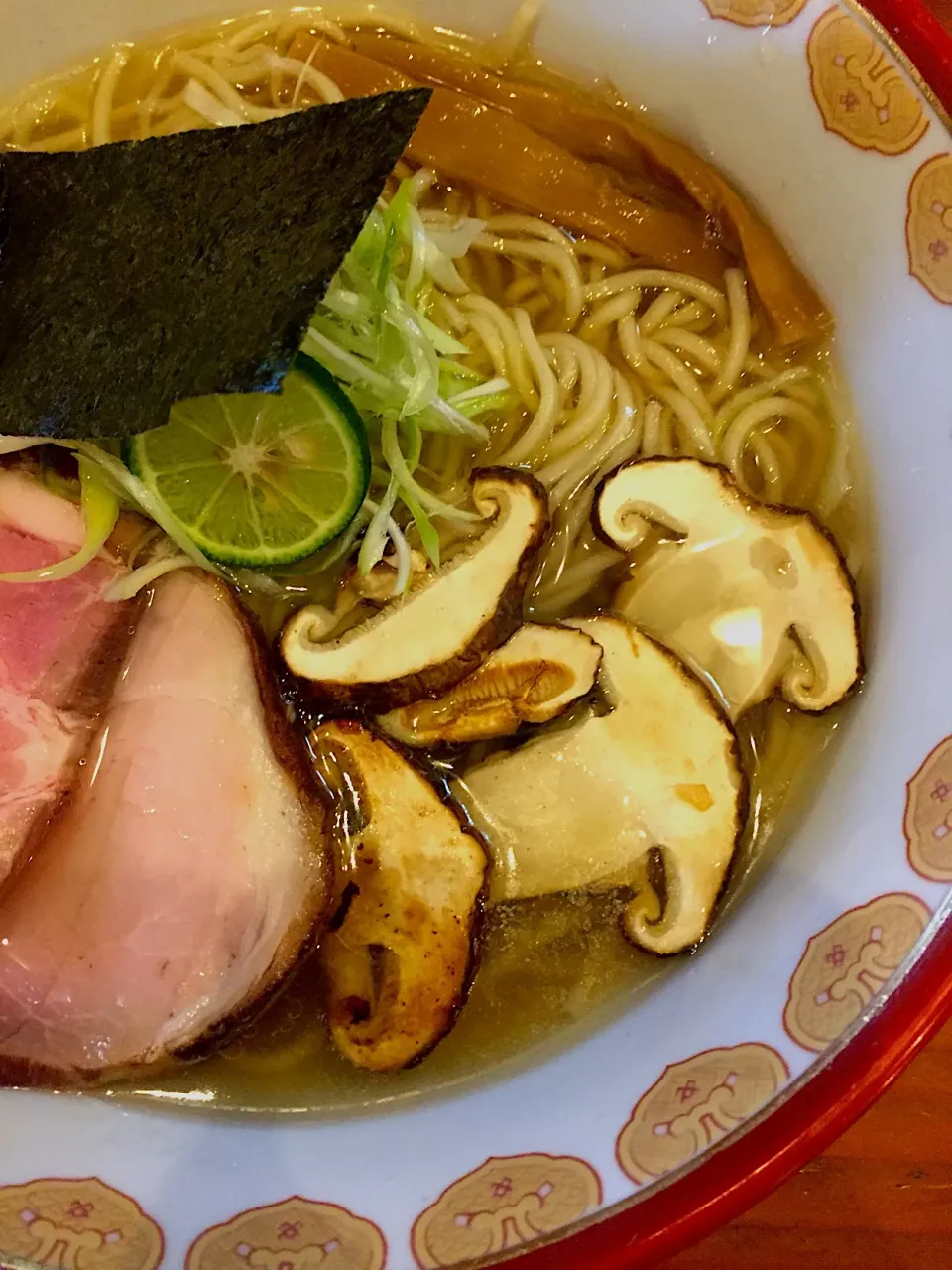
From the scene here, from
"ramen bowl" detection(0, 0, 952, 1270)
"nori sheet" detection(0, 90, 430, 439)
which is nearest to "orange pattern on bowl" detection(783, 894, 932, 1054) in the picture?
"ramen bowl" detection(0, 0, 952, 1270)

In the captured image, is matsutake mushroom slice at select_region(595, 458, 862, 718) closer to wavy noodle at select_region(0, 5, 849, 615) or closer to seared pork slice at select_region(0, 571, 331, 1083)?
wavy noodle at select_region(0, 5, 849, 615)

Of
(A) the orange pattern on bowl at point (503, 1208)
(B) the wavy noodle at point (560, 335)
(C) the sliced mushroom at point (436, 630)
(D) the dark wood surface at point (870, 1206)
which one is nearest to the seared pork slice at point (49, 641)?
(C) the sliced mushroom at point (436, 630)

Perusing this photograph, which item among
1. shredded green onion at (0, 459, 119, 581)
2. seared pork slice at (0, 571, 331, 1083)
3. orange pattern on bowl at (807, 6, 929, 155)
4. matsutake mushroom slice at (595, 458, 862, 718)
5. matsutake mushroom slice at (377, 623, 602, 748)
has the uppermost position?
orange pattern on bowl at (807, 6, 929, 155)

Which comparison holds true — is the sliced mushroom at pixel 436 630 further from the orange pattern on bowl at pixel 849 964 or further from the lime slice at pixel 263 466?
the orange pattern on bowl at pixel 849 964

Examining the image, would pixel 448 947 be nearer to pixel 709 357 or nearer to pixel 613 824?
pixel 613 824

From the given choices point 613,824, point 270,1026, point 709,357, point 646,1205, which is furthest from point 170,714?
point 709,357

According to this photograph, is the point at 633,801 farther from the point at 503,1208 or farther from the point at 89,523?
the point at 89,523
